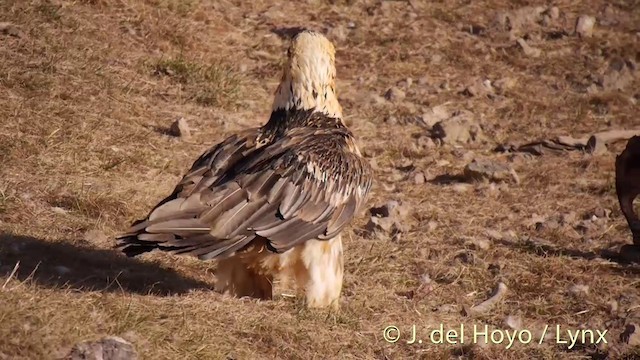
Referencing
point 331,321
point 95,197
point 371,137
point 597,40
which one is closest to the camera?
point 331,321

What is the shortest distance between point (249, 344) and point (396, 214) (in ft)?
9.76

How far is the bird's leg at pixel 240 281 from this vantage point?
23.4ft

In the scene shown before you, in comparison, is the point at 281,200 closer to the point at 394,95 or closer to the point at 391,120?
the point at 391,120

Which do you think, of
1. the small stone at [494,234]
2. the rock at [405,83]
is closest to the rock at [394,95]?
the rock at [405,83]

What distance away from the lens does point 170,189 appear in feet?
28.9

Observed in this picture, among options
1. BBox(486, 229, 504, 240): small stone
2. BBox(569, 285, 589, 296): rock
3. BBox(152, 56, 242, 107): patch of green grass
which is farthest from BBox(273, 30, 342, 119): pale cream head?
BBox(152, 56, 242, 107): patch of green grass

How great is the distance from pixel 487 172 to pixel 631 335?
9.82ft

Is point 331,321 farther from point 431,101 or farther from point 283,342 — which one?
point 431,101

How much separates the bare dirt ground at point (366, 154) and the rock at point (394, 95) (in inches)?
1.0

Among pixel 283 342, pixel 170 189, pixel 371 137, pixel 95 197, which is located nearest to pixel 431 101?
pixel 371 137

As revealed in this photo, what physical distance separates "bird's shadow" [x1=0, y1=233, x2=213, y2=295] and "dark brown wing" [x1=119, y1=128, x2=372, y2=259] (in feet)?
1.38

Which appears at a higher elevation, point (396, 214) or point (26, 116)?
point (26, 116)

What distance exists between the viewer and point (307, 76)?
25.7ft

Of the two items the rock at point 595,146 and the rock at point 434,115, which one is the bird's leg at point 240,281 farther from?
the rock at point 595,146
